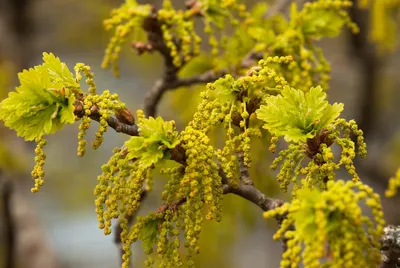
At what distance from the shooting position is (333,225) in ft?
2.37

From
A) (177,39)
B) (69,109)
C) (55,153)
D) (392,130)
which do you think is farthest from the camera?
(55,153)

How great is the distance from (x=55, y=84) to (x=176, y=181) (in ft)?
0.75

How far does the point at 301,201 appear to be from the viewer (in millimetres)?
757

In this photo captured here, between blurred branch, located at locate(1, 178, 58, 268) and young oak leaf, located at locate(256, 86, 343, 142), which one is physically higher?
blurred branch, located at locate(1, 178, 58, 268)

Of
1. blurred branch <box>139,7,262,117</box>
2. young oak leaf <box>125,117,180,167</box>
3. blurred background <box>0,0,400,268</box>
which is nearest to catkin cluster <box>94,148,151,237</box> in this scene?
young oak leaf <box>125,117,180,167</box>

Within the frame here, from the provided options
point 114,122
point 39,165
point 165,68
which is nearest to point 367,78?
point 165,68

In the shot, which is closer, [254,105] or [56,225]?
[254,105]

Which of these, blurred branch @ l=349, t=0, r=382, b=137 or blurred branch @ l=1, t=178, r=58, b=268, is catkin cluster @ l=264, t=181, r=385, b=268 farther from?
blurred branch @ l=349, t=0, r=382, b=137

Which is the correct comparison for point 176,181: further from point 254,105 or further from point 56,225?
point 56,225

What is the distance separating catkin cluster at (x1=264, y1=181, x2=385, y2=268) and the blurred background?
86 cm

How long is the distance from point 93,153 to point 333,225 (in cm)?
392

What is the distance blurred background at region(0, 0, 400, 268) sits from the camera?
90.0 inches

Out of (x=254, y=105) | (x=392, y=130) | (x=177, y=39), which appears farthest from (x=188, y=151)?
(x=392, y=130)

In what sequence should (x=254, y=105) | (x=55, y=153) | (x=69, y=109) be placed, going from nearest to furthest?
(x=69, y=109) < (x=254, y=105) < (x=55, y=153)
